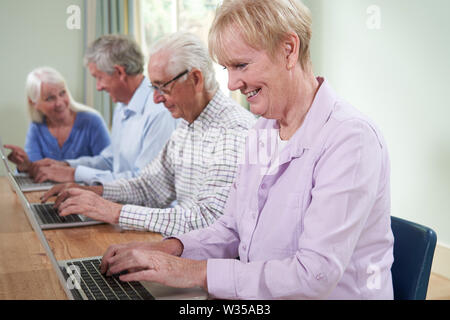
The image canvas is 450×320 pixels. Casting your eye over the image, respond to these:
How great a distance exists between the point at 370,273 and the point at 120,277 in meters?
0.45

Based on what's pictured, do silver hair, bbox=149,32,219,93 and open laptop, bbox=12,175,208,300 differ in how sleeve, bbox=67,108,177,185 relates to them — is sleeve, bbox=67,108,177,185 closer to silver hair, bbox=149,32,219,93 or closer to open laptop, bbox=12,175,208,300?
silver hair, bbox=149,32,219,93

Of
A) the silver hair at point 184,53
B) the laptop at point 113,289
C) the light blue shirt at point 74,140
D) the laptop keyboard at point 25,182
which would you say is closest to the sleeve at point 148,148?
the laptop keyboard at point 25,182

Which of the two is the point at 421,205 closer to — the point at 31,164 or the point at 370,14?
the point at 370,14

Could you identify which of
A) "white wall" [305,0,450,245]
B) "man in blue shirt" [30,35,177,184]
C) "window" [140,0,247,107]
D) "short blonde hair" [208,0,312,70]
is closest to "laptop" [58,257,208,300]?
"short blonde hair" [208,0,312,70]

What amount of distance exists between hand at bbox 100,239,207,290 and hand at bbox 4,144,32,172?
156 cm

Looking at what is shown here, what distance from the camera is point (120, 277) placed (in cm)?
98

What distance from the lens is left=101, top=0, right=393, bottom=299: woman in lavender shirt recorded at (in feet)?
2.80

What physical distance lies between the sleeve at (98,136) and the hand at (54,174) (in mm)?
855

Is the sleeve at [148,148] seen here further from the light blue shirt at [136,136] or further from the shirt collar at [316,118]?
the shirt collar at [316,118]

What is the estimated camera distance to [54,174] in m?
2.19

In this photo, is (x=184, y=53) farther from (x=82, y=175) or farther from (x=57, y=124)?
(x=57, y=124)

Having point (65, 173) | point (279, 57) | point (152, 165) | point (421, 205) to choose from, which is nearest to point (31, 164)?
point (65, 173)

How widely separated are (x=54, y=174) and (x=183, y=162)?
0.74 meters

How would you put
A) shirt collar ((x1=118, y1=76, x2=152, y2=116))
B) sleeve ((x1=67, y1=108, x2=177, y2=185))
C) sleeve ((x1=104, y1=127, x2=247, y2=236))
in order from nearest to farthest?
sleeve ((x1=104, y1=127, x2=247, y2=236)) < sleeve ((x1=67, y1=108, x2=177, y2=185)) < shirt collar ((x1=118, y1=76, x2=152, y2=116))
